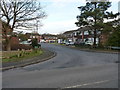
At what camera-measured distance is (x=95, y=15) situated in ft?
99.2

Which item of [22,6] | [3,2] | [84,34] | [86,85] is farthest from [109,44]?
[84,34]

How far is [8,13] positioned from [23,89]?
1768 centimetres

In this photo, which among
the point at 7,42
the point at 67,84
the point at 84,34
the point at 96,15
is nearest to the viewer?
the point at 67,84

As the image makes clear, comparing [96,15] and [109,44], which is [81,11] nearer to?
[96,15]

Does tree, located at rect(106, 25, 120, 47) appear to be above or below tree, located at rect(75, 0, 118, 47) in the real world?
below

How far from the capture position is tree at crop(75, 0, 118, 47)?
30109mm

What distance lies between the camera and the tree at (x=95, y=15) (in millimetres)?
30109

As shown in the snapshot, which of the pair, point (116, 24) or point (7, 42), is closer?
point (7, 42)

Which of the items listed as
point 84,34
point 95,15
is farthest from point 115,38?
point 84,34

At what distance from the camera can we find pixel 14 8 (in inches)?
834

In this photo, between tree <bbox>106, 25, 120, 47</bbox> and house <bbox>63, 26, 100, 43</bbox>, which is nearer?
tree <bbox>106, 25, 120, 47</bbox>

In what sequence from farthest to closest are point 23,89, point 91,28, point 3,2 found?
point 91,28 < point 3,2 < point 23,89

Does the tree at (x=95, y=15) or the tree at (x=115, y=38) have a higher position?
the tree at (x=95, y=15)

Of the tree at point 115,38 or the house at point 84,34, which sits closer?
the tree at point 115,38
